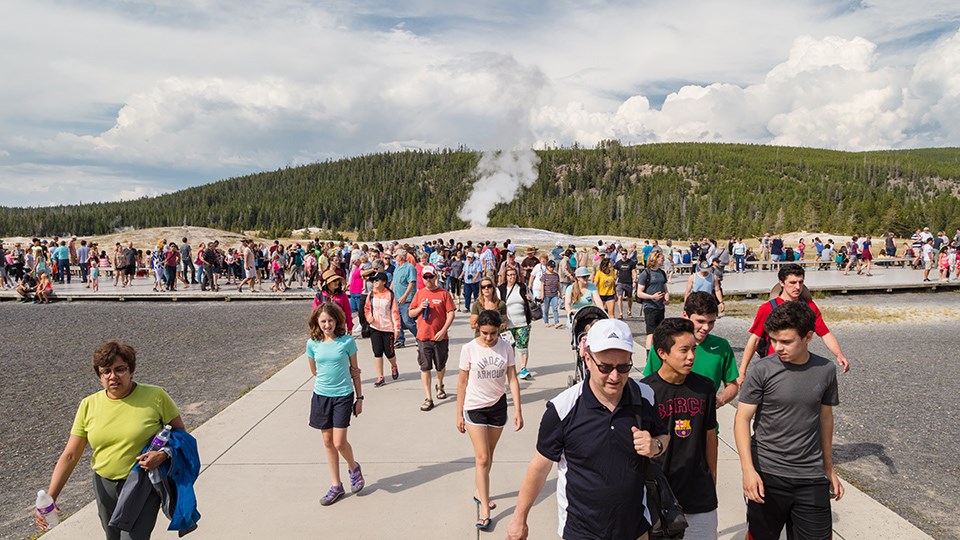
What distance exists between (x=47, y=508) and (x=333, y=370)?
1.90 metres

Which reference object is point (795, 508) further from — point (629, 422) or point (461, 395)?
point (461, 395)

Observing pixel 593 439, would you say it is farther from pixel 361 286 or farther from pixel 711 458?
pixel 361 286

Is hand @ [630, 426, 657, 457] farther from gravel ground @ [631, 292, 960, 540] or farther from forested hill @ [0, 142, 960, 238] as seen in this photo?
forested hill @ [0, 142, 960, 238]

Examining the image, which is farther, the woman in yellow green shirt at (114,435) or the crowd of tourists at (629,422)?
the woman in yellow green shirt at (114,435)

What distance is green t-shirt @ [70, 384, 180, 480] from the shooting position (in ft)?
9.79

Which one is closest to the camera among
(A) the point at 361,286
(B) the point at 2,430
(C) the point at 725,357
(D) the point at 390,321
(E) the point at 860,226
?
(C) the point at 725,357

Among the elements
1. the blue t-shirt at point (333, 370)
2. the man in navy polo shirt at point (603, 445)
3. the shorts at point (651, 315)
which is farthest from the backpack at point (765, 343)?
the blue t-shirt at point (333, 370)

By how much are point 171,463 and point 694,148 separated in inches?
8046

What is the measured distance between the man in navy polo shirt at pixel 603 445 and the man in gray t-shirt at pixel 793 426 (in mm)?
828

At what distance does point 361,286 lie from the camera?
10.4 m

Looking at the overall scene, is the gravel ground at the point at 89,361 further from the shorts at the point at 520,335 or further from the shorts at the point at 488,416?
the shorts at the point at 520,335

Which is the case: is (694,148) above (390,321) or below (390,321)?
above

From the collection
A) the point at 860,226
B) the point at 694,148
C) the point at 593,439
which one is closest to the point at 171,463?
the point at 593,439

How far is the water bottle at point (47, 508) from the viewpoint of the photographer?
2.87 m
